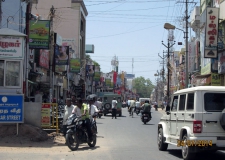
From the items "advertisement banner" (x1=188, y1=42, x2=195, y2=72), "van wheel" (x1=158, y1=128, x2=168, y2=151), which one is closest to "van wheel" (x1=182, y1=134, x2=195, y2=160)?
"van wheel" (x1=158, y1=128, x2=168, y2=151)

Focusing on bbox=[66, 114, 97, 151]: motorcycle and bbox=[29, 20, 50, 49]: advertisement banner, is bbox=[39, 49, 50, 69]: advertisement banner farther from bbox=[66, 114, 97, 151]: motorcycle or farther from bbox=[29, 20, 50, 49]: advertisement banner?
bbox=[66, 114, 97, 151]: motorcycle

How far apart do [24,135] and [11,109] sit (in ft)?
3.84

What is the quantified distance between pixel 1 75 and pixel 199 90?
876 centimetres

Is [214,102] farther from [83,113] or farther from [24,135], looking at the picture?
[24,135]

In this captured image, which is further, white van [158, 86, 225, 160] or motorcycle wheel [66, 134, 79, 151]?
motorcycle wheel [66, 134, 79, 151]

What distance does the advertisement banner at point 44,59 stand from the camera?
1416 inches

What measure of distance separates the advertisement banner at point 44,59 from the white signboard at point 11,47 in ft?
66.1

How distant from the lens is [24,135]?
50.9 feet

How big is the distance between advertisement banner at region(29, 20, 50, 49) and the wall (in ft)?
36.9

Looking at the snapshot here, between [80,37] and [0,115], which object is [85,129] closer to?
[0,115]

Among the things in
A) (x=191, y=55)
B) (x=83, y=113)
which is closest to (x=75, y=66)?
(x=191, y=55)

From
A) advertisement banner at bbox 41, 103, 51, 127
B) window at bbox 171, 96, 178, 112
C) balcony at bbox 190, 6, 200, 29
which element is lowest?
advertisement banner at bbox 41, 103, 51, 127

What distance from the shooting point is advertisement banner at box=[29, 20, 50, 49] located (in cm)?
2664

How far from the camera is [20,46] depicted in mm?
15672
